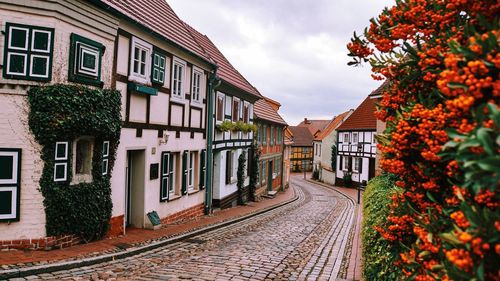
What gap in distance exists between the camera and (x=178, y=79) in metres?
13.8

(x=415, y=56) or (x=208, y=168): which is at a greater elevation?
(x=415, y=56)

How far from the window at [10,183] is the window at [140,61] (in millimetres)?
3684

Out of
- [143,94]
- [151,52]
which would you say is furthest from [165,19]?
[143,94]

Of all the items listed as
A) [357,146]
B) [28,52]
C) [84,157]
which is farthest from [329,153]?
[28,52]

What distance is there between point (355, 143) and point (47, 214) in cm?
3533

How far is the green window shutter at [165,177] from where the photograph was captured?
1285 cm

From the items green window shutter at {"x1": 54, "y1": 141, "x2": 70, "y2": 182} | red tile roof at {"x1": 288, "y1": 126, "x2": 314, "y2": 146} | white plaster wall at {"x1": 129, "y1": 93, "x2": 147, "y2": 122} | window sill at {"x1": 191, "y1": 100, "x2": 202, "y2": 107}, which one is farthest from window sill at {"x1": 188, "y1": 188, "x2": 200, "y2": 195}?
red tile roof at {"x1": 288, "y1": 126, "x2": 314, "y2": 146}

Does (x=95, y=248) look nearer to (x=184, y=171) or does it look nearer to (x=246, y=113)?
(x=184, y=171)

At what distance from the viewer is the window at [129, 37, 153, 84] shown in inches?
433

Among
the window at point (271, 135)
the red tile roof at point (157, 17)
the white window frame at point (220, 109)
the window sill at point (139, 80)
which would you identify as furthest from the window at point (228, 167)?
the window at point (271, 135)

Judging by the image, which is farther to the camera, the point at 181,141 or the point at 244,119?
the point at 244,119

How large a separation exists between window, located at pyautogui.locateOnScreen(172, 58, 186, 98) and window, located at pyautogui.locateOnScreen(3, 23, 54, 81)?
5.30 meters

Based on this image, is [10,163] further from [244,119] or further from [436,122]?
[244,119]

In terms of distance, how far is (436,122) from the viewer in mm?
3131
